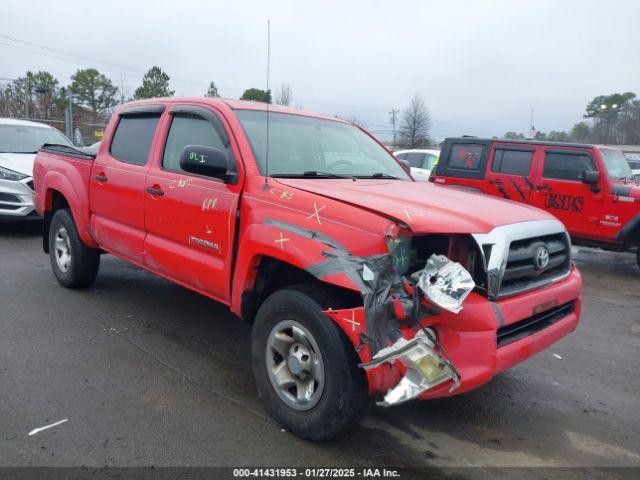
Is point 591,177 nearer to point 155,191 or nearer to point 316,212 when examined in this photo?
point 316,212

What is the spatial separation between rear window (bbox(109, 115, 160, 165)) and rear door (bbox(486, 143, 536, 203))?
642 centimetres

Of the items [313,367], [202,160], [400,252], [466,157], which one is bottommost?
[313,367]

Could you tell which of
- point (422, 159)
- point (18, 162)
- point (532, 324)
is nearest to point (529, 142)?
point (422, 159)


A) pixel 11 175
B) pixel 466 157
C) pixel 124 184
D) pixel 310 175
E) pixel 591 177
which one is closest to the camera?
pixel 310 175

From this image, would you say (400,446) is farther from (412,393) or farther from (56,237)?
(56,237)

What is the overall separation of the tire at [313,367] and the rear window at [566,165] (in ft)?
22.7

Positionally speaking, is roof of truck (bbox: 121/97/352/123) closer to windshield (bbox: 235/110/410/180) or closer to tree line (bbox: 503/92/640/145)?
windshield (bbox: 235/110/410/180)

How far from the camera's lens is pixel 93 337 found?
14.1 ft

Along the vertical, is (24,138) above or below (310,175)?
above

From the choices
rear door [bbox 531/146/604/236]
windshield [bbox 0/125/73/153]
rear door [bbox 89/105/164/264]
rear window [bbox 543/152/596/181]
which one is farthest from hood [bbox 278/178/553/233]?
windshield [bbox 0/125/73/153]

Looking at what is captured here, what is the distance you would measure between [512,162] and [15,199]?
26.8 ft

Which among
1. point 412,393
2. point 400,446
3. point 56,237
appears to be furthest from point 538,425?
point 56,237

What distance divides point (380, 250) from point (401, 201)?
52 centimetres

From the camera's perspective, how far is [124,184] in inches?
174
